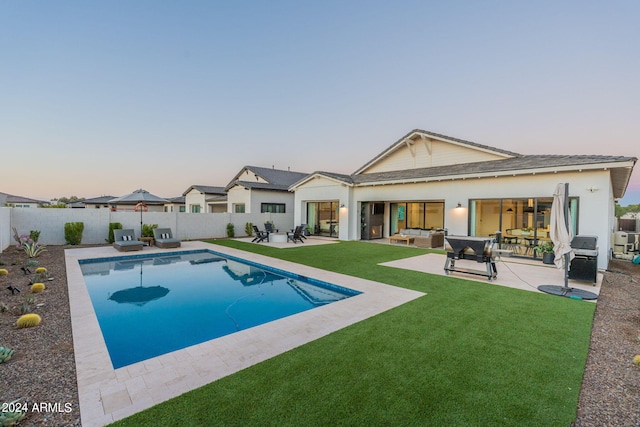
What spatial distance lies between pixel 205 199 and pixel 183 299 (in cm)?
2366

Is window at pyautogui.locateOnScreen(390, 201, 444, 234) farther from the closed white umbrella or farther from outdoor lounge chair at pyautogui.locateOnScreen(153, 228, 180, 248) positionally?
→ outdoor lounge chair at pyautogui.locateOnScreen(153, 228, 180, 248)

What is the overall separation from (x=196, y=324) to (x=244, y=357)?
7.39 feet

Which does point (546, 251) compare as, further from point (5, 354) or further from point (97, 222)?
point (97, 222)

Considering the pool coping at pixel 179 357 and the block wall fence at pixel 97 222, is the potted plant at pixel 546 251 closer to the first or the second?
the pool coping at pixel 179 357

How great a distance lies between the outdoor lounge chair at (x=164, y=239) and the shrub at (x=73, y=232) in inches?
132

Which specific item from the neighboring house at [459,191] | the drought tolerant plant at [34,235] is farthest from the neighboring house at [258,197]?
the drought tolerant plant at [34,235]

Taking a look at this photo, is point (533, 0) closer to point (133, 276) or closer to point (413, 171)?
point (413, 171)

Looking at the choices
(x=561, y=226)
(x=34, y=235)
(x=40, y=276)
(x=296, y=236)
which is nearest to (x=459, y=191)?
(x=561, y=226)

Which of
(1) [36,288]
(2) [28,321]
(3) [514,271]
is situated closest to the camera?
(2) [28,321]

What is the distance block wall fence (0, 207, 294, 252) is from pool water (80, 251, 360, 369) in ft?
16.5

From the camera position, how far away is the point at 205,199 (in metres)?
28.7

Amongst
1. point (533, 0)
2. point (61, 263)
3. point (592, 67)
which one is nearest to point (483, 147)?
point (592, 67)

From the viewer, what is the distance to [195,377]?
314 centimetres

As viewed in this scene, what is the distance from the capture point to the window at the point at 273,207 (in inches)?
879
